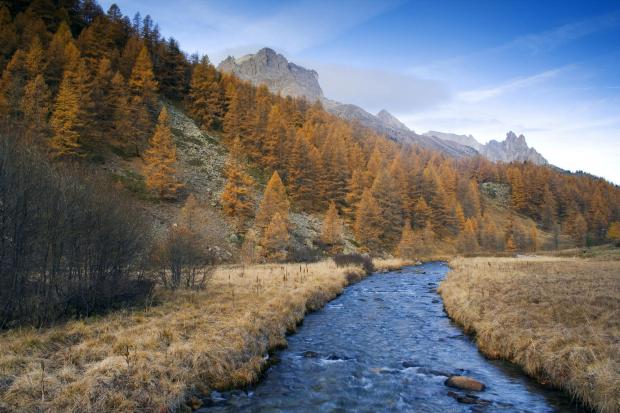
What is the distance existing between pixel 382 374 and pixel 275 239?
3304 cm

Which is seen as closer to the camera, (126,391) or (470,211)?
(126,391)

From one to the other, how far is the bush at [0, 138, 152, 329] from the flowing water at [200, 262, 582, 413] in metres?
8.19

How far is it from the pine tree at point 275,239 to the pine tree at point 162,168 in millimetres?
14200

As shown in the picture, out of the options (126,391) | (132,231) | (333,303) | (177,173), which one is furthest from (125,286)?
(177,173)

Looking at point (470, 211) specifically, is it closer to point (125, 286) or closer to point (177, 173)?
point (177, 173)

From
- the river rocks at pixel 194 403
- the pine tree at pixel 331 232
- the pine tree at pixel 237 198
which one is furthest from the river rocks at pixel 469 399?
the pine tree at pixel 331 232

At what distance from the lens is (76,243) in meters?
14.3

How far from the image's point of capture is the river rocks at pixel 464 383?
34.8ft

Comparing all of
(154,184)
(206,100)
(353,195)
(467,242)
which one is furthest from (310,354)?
(206,100)

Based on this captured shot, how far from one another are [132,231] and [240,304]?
637 centimetres

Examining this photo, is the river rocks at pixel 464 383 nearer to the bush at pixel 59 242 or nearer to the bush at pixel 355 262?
the bush at pixel 59 242

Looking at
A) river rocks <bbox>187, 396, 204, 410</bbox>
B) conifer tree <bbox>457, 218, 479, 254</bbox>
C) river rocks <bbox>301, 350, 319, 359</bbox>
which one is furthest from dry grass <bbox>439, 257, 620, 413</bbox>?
conifer tree <bbox>457, 218, 479, 254</bbox>

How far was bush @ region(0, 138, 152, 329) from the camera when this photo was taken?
11703 mm

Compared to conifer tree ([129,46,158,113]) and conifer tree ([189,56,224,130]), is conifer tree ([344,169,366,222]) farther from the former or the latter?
conifer tree ([129,46,158,113])
